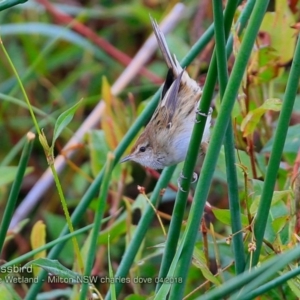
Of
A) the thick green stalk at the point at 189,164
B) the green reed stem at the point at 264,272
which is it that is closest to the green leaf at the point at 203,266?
the thick green stalk at the point at 189,164

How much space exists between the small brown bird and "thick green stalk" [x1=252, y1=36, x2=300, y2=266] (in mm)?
677

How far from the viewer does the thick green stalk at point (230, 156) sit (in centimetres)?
108

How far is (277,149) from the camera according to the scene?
117 centimetres

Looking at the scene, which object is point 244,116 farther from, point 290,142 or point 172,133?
point 172,133

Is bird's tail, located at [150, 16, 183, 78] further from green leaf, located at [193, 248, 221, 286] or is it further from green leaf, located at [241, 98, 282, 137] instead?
green leaf, located at [193, 248, 221, 286]

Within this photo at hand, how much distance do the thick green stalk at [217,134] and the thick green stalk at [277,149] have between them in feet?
0.30

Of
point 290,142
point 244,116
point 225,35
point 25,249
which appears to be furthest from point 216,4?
point 25,249

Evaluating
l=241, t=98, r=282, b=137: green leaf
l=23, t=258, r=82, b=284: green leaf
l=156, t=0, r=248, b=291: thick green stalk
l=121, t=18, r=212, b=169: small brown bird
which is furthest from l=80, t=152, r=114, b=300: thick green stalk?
l=121, t=18, r=212, b=169: small brown bird

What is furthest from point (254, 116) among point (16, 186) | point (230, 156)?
point (16, 186)

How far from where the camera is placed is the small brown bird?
1936mm

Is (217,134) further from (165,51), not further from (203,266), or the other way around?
(165,51)

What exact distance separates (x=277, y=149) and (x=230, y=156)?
8 cm

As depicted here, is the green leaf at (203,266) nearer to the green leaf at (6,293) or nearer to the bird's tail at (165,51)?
the green leaf at (6,293)

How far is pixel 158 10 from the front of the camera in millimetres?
3744
